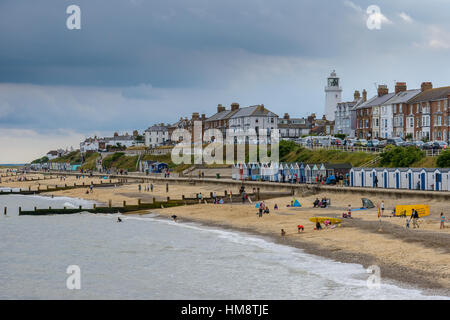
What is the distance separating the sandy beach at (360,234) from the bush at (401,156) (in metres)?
12.8

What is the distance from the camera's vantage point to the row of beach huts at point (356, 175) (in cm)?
5022

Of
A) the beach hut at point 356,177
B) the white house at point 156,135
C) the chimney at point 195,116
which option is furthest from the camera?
the white house at point 156,135

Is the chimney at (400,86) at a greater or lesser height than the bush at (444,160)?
greater

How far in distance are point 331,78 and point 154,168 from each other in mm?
53542

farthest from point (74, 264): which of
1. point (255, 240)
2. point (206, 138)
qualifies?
point (206, 138)

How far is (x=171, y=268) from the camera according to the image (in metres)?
30.8

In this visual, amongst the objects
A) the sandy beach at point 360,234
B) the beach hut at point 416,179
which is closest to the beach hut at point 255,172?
the sandy beach at point 360,234

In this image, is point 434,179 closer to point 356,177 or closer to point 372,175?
point 372,175

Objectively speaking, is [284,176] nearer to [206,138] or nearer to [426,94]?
[426,94]

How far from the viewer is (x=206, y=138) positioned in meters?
151

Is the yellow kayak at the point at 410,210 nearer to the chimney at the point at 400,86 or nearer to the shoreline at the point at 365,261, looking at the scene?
the shoreline at the point at 365,261

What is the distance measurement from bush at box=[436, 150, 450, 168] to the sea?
90.1 ft

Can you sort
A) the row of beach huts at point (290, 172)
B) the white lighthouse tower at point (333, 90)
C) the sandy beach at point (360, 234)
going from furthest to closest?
the white lighthouse tower at point (333, 90) < the row of beach huts at point (290, 172) < the sandy beach at point (360, 234)

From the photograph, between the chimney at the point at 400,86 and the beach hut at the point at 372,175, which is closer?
the beach hut at the point at 372,175
